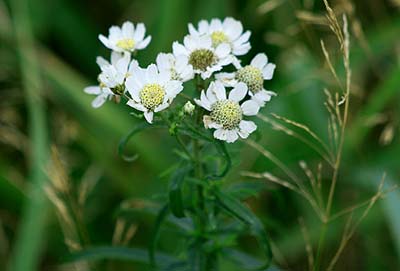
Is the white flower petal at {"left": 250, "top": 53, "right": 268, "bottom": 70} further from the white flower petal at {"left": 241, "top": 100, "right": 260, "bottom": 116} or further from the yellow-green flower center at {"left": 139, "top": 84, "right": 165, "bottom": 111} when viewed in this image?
the yellow-green flower center at {"left": 139, "top": 84, "right": 165, "bottom": 111}

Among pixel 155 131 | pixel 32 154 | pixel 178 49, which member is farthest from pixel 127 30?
pixel 155 131

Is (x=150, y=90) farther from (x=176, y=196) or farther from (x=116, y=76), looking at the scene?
(x=176, y=196)

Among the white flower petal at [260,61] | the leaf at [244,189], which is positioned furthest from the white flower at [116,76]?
the leaf at [244,189]

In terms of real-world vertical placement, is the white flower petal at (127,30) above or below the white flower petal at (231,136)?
above

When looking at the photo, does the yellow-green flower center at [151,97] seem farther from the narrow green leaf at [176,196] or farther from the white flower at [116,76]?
the narrow green leaf at [176,196]

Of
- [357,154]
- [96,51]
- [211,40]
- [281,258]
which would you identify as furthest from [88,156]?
[211,40]

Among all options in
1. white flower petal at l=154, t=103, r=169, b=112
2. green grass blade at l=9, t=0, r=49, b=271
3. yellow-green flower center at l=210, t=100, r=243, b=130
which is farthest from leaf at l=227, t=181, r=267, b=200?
green grass blade at l=9, t=0, r=49, b=271
